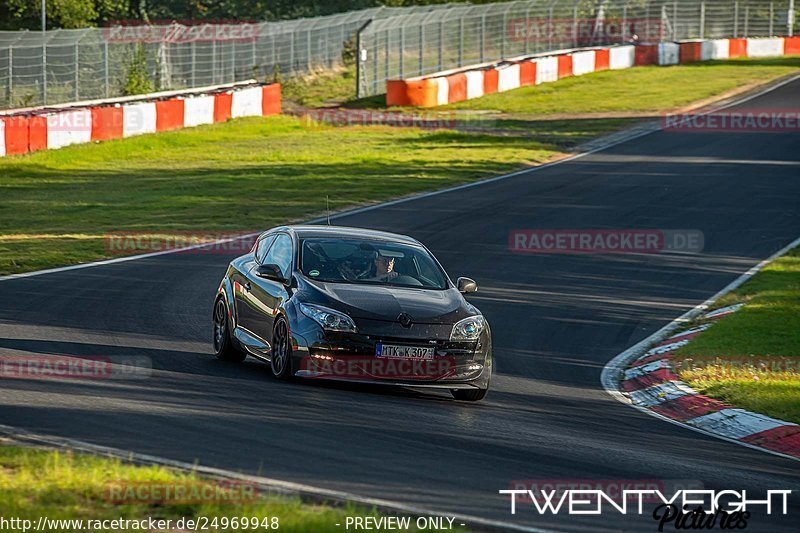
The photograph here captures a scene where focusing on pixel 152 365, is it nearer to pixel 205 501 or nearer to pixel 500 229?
pixel 205 501

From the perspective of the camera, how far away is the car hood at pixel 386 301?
11.5 m

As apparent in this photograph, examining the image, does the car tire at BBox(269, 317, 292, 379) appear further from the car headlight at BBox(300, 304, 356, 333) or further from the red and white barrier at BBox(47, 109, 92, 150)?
the red and white barrier at BBox(47, 109, 92, 150)

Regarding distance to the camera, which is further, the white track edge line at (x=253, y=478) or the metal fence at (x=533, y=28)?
the metal fence at (x=533, y=28)

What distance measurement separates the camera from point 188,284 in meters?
17.9

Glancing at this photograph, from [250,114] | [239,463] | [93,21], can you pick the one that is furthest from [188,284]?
[93,21]

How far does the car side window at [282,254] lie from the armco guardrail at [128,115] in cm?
1909

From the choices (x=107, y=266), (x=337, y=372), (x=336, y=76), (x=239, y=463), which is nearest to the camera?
(x=239, y=463)

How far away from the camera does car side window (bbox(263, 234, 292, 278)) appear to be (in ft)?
41.4

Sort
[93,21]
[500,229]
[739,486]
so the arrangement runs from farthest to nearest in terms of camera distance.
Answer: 1. [93,21]
2. [500,229]
3. [739,486]

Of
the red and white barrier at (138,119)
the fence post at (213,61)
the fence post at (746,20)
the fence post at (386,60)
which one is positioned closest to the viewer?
the red and white barrier at (138,119)

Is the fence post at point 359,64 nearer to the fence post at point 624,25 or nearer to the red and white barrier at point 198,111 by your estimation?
the red and white barrier at point 198,111

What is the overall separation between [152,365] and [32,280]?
20.6 feet

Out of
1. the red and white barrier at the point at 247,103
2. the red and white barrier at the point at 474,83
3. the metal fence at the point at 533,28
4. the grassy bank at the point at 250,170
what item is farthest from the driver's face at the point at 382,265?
the metal fence at the point at 533,28

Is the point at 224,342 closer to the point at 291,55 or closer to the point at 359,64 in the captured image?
the point at 359,64
